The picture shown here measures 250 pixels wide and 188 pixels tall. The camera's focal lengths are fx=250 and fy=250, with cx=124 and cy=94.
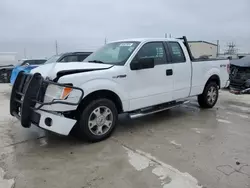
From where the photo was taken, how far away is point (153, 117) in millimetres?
5977

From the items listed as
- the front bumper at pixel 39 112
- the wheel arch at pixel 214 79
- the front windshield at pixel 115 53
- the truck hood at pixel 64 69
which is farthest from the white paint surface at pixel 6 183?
the wheel arch at pixel 214 79

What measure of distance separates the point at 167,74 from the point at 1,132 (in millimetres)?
3524

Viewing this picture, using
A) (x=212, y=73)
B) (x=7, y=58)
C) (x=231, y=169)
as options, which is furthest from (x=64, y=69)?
(x=7, y=58)

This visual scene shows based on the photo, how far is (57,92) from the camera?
3828 mm

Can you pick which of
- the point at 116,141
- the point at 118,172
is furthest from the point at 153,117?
the point at 118,172

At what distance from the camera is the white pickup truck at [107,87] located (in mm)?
3838

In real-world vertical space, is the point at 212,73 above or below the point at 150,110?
above

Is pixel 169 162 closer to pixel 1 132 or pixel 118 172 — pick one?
pixel 118 172

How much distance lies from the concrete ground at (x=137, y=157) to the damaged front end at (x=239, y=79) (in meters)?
4.63

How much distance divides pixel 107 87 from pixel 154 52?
147 cm

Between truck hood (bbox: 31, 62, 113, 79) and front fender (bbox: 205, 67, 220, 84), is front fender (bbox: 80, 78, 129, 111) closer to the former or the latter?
truck hood (bbox: 31, 62, 113, 79)

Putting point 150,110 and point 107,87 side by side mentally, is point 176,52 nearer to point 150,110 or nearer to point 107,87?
point 150,110

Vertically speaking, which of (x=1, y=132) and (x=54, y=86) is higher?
(x=54, y=86)

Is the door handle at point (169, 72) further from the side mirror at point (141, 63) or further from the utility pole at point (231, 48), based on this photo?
the utility pole at point (231, 48)
